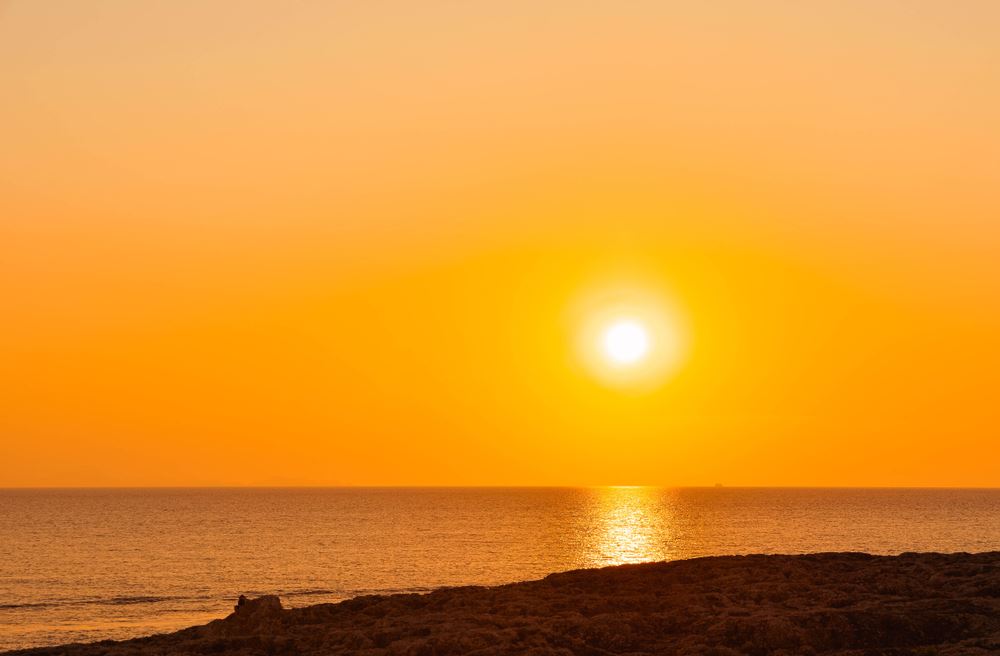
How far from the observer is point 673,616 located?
31047 mm

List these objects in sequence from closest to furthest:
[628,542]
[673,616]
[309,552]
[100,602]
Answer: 1. [673,616]
2. [100,602]
3. [309,552]
4. [628,542]

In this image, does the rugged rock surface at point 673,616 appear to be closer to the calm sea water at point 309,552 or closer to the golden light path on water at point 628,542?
the calm sea water at point 309,552

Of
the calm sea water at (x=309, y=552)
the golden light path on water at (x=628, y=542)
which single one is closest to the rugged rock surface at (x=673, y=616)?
the calm sea water at (x=309, y=552)

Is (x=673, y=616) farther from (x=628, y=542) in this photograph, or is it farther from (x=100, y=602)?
(x=628, y=542)

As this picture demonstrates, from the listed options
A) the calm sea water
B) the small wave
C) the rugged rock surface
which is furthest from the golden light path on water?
the rugged rock surface

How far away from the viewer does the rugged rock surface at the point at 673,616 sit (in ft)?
92.0

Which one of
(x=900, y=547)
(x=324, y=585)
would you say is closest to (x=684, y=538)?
(x=900, y=547)

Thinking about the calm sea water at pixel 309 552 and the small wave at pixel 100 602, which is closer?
the calm sea water at pixel 309 552

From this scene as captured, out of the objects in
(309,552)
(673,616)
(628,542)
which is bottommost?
(673,616)

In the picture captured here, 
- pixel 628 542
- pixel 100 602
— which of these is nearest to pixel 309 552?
pixel 100 602

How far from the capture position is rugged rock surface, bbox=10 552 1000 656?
92.0ft

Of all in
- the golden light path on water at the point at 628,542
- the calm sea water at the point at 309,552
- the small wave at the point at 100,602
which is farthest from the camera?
the golden light path on water at the point at 628,542

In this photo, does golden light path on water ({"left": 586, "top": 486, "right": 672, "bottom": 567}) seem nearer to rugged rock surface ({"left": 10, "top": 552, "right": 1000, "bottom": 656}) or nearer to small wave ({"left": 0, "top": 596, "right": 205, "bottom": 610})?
small wave ({"left": 0, "top": 596, "right": 205, "bottom": 610})

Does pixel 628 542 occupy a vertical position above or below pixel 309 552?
above
